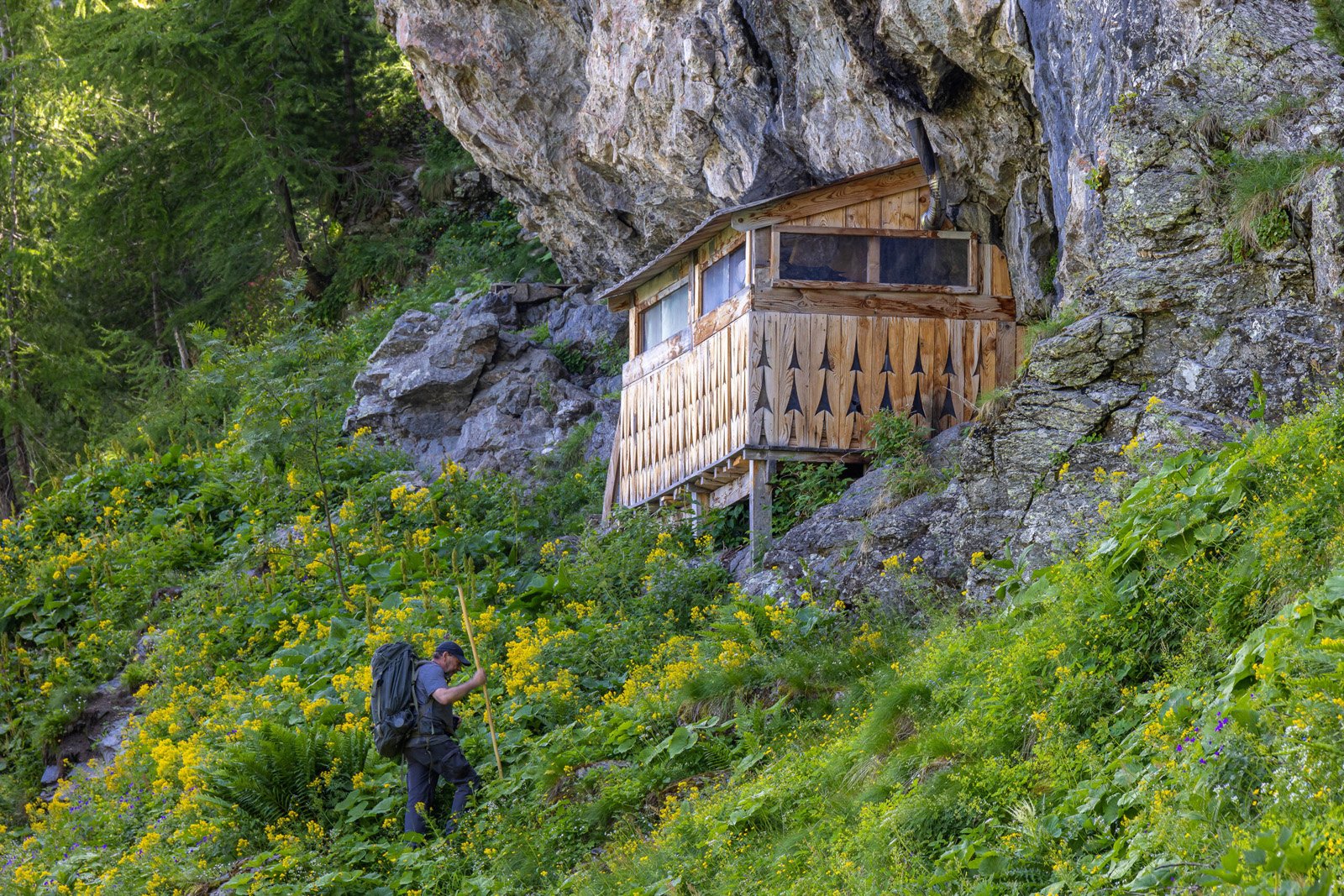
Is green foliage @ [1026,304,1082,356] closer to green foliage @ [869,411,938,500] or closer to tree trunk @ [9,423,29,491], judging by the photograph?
green foliage @ [869,411,938,500]

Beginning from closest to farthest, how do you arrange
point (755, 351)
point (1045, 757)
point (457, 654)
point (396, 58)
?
point (1045, 757) < point (457, 654) < point (755, 351) < point (396, 58)

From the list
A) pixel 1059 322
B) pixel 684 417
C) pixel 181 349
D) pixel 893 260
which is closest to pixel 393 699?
pixel 1059 322

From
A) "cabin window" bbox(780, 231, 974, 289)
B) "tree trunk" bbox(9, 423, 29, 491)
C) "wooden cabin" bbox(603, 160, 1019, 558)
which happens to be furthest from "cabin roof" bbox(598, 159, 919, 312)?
"tree trunk" bbox(9, 423, 29, 491)

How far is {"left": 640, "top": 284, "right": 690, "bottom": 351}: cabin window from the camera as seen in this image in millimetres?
19428

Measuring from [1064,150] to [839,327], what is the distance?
4106 mm

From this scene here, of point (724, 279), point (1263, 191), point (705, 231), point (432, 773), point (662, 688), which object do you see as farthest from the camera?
point (724, 279)

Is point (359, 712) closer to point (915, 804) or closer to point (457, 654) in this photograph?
point (457, 654)

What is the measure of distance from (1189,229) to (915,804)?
229 inches

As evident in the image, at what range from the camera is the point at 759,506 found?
16797 mm

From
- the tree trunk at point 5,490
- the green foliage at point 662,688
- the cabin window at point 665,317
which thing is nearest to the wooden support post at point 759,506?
the green foliage at point 662,688

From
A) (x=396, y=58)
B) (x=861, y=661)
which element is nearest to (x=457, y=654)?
(x=861, y=661)

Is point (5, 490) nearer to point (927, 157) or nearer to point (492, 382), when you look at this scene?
point (492, 382)

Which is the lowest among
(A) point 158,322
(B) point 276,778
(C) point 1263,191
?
(B) point 276,778

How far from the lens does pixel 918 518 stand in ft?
44.6
